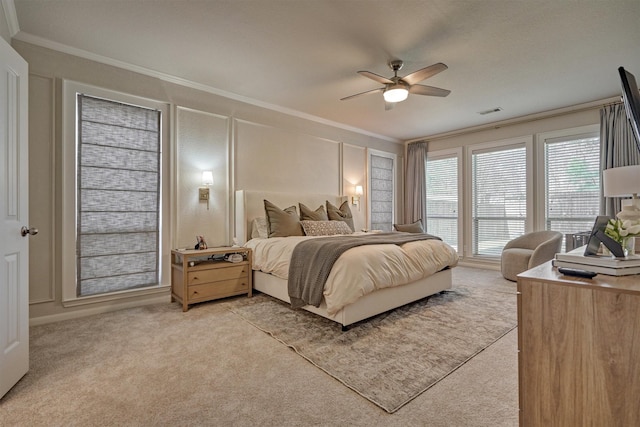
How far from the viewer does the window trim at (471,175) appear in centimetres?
525

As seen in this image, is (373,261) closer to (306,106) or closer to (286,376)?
(286,376)

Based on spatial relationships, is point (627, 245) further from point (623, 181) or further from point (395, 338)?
point (395, 338)

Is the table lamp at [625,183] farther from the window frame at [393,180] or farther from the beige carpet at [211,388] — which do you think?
the window frame at [393,180]

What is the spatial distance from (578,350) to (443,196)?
5.62 m

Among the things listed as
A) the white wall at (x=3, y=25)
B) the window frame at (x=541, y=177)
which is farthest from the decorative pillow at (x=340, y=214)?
the white wall at (x=3, y=25)

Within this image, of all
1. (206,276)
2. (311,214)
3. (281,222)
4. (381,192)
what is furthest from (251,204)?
(381,192)

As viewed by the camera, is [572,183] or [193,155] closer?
[193,155]

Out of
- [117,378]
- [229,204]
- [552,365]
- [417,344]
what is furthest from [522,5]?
[117,378]

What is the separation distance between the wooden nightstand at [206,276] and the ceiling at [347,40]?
2.11 metres

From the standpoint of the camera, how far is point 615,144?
434 cm

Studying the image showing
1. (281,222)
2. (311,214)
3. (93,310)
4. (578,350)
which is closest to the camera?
(578,350)

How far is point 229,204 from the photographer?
423 centimetres

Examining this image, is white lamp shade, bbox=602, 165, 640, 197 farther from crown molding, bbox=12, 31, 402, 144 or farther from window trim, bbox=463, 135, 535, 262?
crown molding, bbox=12, 31, 402, 144

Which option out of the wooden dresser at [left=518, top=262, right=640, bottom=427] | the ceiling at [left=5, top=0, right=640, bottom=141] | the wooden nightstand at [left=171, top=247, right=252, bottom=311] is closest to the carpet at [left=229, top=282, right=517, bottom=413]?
the wooden nightstand at [left=171, top=247, right=252, bottom=311]
